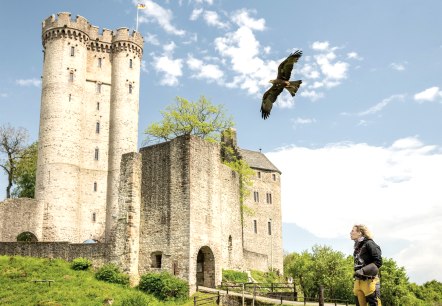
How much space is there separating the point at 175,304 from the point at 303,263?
75.8 ft

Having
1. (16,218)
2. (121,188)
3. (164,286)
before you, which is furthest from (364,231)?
(16,218)

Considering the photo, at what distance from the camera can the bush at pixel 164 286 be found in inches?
1228

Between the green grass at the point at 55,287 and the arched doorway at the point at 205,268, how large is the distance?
4.11 meters

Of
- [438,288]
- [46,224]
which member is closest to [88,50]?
[46,224]

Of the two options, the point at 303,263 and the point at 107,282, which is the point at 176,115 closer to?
the point at 303,263

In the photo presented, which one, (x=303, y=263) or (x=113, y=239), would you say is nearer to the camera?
(x=113, y=239)

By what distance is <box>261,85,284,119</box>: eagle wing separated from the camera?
1603 cm

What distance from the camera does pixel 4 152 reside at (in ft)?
206

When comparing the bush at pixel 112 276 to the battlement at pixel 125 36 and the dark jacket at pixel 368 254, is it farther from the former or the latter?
the battlement at pixel 125 36

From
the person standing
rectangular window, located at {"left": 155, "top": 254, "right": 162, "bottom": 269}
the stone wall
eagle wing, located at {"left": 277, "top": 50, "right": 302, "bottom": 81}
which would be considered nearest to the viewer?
the person standing

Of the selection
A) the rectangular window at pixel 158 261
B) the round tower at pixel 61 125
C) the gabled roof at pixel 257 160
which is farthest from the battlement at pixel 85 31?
the rectangular window at pixel 158 261

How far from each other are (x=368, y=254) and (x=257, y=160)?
55.8 metres

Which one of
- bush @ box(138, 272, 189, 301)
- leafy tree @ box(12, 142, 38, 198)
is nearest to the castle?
bush @ box(138, 272, 189, 301)

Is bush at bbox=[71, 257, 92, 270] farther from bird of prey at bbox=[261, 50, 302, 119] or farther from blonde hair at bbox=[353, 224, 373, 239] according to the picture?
blonde hair at bbox=[353, 224, 373, 239]
